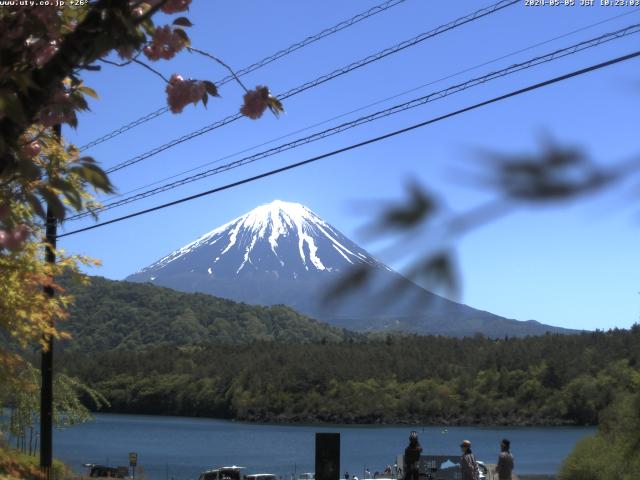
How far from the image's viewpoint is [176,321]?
120438 mm

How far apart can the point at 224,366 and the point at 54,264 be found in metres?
88.1

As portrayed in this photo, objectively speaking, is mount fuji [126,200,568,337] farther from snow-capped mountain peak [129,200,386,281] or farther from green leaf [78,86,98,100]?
green leaf [78,86,98,100]

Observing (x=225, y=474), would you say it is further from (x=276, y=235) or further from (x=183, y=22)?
(x=276, y=235)

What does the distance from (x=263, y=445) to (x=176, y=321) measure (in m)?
47.6

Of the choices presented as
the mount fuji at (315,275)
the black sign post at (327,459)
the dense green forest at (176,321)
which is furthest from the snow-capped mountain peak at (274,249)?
the dense green forest at (176,321)

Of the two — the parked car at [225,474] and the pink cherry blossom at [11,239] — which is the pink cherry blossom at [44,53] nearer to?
the pink cherry blossom at [11,239]

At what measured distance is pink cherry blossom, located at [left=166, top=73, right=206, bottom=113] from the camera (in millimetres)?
4133

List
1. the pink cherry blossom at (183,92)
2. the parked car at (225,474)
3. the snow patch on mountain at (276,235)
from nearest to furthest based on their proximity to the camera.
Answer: the snow patch on mountain at (276,235) → the pink cherry blossom at (183,92) → the parked car at (225,474)

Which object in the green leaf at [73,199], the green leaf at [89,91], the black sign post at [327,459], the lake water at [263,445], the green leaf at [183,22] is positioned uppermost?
the green leaf at [183,22]

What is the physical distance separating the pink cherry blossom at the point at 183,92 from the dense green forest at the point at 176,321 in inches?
2976

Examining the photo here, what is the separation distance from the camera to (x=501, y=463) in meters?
12.9

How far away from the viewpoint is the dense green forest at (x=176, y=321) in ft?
303

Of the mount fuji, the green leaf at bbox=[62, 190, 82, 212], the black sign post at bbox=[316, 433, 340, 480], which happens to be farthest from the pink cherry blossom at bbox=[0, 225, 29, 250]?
the black sign post at bbox=[316, 433, 340, 480]

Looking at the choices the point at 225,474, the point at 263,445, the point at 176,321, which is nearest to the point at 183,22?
the point at 225,474
